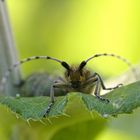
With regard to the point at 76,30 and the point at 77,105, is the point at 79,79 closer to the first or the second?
the point at 77,105

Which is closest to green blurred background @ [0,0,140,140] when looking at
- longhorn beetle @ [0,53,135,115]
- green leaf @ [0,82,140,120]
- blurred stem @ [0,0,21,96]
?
longhorn beetle @ [0,53,135,115]

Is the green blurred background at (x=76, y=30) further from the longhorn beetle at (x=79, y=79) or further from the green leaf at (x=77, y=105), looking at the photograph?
the green leaf at (x=77, y=105)

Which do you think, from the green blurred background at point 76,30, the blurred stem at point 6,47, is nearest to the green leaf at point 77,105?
the blurred stem at point 6,47

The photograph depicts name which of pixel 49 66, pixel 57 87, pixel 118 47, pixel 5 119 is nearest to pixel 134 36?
pixel 118 47

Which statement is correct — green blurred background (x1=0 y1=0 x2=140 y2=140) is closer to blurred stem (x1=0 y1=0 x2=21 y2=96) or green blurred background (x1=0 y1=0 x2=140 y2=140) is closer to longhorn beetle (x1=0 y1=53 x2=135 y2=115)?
longhorn beetle (x1=0 y1=53 x2=135 y2=115)

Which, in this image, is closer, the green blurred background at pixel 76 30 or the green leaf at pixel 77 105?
the green leaf at pixel 77 105

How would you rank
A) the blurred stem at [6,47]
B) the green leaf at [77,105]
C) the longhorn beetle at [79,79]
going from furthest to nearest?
the longhorn beetle at [79,79] → the blurred stem at [6,47] → the green leaf at [77,105]

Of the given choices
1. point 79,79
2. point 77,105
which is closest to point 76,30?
point 79,79
